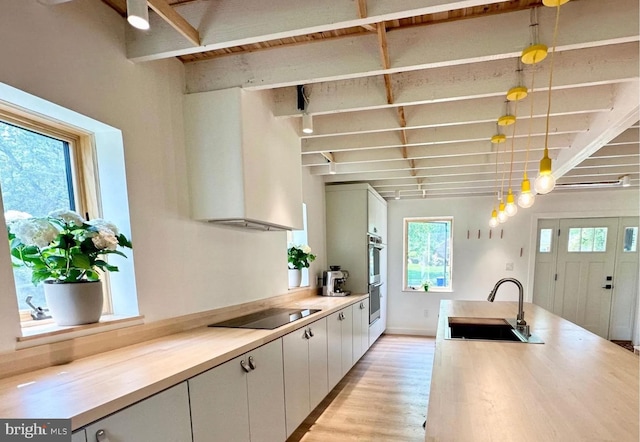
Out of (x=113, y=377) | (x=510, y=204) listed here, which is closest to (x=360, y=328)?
(x=510, y=204)

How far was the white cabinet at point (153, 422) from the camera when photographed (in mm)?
936

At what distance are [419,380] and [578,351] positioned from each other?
6.66 ft

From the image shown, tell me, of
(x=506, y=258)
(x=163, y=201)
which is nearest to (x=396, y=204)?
(x=506, y=258)

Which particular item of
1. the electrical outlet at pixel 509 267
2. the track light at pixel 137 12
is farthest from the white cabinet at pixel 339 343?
the electrical outlet at pixel 509 267

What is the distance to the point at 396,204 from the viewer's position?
18.0 ft

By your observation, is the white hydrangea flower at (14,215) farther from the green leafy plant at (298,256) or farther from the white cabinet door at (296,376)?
the green leafy plant at (298,256)

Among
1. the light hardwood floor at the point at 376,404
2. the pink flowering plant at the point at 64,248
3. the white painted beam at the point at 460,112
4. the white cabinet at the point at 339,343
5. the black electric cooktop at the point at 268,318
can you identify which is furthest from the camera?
the white cabinet at the point at 339,343

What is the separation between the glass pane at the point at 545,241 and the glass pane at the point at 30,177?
591 centimetres

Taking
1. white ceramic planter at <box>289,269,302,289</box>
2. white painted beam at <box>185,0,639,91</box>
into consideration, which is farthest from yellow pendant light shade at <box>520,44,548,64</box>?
white ceramic planter at <box>289,269,302,289</box>

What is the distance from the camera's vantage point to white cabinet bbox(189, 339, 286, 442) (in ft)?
4.27

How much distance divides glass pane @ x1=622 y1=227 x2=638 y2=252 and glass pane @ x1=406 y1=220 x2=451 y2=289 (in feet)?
8.23

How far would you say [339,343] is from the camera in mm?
3014

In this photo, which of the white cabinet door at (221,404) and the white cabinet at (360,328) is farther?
the white cabinet at (360,328)

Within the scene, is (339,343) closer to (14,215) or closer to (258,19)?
(14,215)
